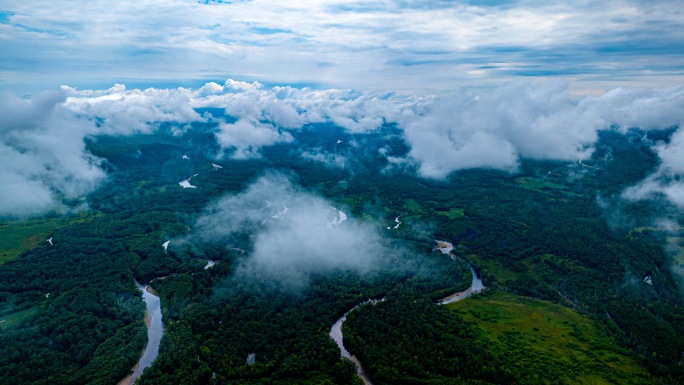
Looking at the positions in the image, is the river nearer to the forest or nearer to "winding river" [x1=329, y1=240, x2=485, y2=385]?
"winding river" [x1=329, y1=240, x2=485, y2=385]

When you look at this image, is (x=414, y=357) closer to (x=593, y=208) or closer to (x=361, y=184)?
(x=593, y=208)

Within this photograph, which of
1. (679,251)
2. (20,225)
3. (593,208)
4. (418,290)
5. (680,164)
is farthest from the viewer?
→ (680,164)

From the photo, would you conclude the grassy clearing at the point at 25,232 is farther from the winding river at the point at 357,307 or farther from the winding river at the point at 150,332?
the winding river at the point at 357,307

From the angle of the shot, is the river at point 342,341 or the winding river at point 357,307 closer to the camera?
Result: the river at point 342,341

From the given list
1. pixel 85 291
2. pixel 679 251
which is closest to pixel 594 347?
pixel 679 251

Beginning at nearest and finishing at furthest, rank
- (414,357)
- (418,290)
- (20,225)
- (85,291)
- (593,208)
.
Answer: (414,357), (85,291), (418,290), (20,225), (593,208)

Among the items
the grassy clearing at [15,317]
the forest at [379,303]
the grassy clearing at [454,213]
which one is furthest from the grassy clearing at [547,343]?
the grassy clearing at [15,317]

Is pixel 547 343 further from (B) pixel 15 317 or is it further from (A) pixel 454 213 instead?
(B) pixel 15 317

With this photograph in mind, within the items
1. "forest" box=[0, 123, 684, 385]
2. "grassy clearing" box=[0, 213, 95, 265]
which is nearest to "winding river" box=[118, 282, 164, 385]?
"forest" box=[0, 123, 684, 385]
